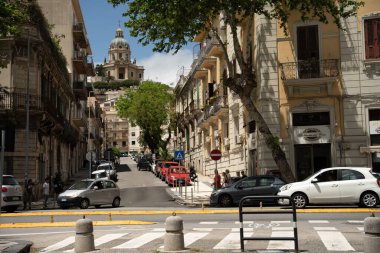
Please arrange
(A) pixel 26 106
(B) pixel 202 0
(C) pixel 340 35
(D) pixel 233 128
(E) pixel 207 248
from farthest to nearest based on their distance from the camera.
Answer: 1. (D) pixel 233 128
2. (A) pixel 26 106
3. (C) pixel 340 35
4. (B) pixel 202 0
5. (E) pixel 207 248

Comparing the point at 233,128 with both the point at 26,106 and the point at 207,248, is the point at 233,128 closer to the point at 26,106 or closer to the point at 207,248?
the point at 26,106

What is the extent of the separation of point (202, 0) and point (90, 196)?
34.8 feet

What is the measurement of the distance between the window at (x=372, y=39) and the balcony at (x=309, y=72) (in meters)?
1.79

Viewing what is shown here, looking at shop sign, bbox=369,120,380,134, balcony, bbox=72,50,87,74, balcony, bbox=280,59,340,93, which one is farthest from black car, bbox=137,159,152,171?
shop sign, bbox=369,120,380,134

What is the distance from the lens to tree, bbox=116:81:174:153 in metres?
72.2

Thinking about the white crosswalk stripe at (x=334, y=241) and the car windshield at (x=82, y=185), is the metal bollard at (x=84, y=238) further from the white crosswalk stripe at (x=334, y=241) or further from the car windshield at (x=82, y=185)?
the car windshield at (x=82, y=185)

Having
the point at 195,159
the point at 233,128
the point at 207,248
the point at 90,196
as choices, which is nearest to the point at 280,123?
the point at 233,128

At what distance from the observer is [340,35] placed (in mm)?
28609

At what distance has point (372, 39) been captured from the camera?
28.3m

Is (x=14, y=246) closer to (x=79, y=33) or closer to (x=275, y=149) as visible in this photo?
(x=275, y=149)

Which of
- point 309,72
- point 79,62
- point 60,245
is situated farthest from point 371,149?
point 79,62

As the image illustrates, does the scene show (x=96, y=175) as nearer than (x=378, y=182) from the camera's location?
No

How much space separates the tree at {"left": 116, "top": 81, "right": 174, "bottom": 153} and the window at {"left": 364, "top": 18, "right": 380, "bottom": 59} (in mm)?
46006

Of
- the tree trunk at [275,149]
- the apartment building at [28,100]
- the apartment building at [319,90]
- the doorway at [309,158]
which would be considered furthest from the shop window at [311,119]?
the apartment building at [28,100]
